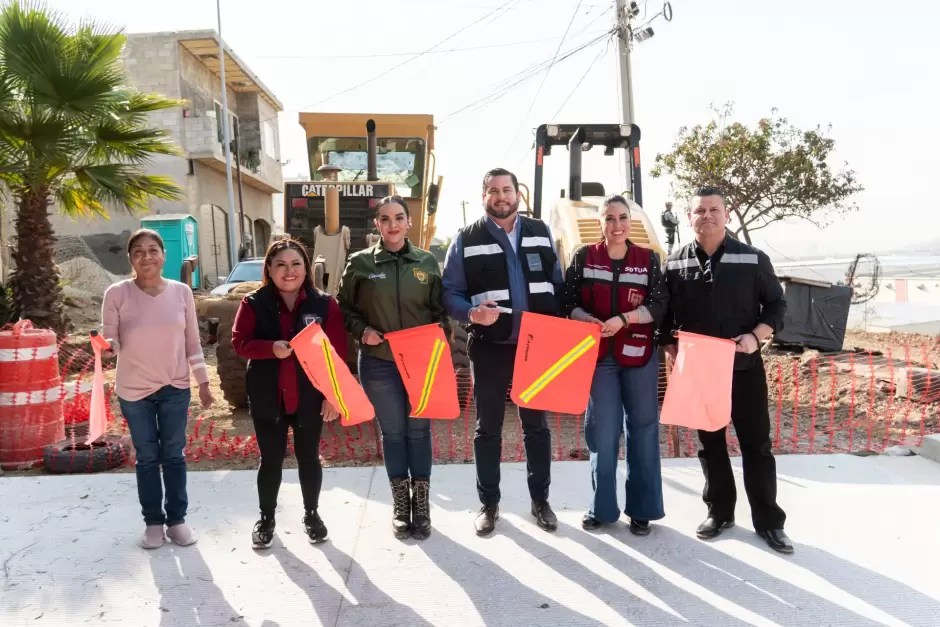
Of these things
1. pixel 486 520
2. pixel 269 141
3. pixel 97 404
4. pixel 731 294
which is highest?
pixel 269 141

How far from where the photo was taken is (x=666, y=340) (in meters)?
3.67

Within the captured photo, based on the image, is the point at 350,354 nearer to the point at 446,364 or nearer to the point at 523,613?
the point at 446,364

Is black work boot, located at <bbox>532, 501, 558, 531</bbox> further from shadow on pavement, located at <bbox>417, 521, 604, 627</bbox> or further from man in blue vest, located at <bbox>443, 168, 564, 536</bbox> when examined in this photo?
shadow on pavement, located at <bbox>417, 521, 604, 627</bbox>

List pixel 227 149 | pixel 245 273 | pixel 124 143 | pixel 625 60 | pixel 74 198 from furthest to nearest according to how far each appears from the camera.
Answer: pixel 227 149 → pixel 625 60 → pixel 245 273 → pixel 74 198 → pixel 124 143

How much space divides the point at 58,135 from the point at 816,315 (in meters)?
10.6

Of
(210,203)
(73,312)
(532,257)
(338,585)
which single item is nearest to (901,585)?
(532,257)

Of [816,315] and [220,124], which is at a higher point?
[220,124]

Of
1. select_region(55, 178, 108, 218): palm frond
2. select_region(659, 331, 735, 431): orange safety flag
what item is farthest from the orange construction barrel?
select_region(55, 178, 108, 218): palm frond

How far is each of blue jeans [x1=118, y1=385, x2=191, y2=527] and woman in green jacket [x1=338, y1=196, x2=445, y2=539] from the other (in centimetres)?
93

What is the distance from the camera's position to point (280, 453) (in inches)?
139

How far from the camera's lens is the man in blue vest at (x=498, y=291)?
3.58 m

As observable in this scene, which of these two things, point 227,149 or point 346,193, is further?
point 227,149

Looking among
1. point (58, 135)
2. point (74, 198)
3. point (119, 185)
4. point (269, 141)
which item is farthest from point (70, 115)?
point (269, 141)

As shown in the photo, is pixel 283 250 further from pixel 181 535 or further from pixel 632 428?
pixel 632 428
